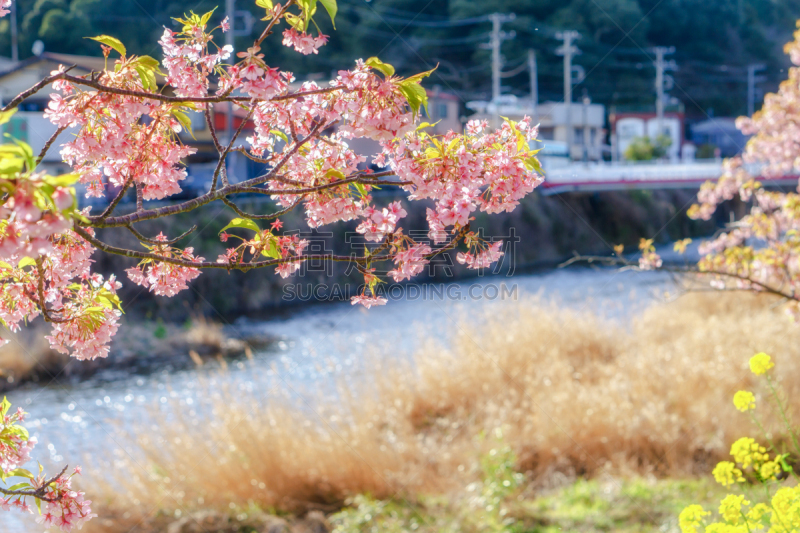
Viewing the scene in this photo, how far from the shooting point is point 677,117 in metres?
40.8

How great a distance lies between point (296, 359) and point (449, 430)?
14.9 feet

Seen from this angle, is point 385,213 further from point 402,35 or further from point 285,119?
point 402,35

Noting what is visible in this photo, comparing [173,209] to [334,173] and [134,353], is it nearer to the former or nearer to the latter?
[334,173]

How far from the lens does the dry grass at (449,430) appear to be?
14.8 ft

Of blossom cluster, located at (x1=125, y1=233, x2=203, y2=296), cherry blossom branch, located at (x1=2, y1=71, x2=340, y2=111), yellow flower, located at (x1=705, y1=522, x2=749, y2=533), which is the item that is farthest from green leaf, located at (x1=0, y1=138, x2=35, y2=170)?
yellow flower, located at (x1=705, y1=522, x2=749, y2=533)

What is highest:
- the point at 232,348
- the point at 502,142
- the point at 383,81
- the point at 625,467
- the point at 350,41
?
the point at 350,41

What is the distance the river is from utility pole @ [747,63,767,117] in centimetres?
Result: 2701

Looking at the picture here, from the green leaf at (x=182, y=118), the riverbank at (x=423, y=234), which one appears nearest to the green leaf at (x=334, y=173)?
the green leaf at (x=182, y=118)

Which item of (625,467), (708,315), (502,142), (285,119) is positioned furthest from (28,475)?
(708,315)

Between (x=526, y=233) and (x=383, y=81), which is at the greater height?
(x=383, y=81)

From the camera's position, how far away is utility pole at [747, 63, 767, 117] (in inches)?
1416

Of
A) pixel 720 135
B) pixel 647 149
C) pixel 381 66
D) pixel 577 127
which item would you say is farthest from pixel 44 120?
pixel 720 135

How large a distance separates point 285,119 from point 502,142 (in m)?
0.51

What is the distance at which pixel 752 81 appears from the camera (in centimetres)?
3828
